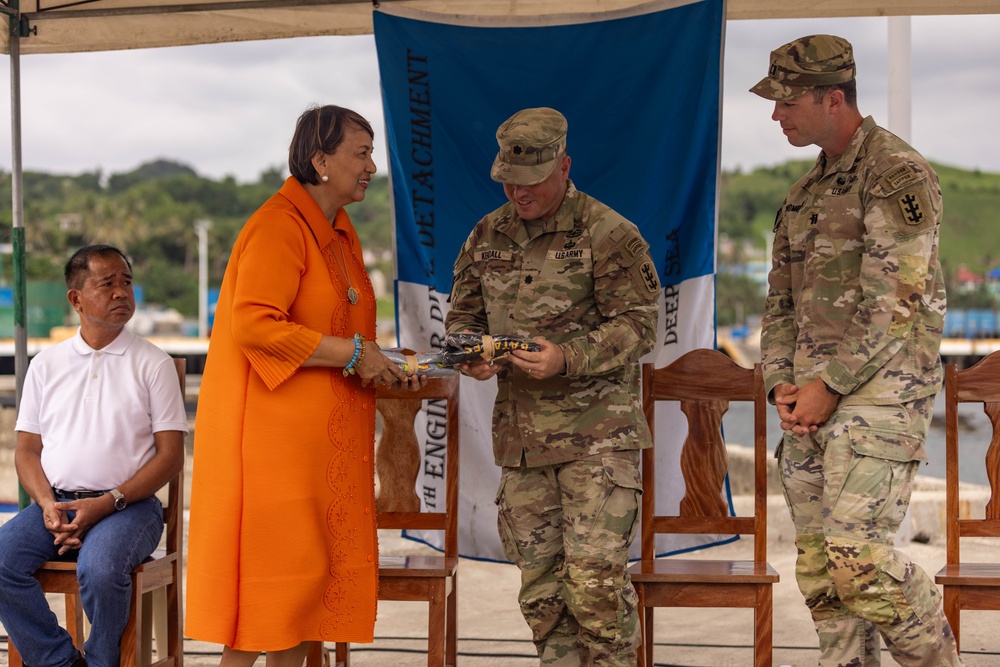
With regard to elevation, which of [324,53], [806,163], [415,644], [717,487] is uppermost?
[324,53]

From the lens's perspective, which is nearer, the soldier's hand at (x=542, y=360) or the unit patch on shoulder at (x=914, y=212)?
the unit patch on shoulder at (x=914, y=212)

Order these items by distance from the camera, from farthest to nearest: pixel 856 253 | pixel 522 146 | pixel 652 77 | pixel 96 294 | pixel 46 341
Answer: pixel 46 341 < pixel 652 77 < pixel 96 294 < pixel 522 146 < pixel 856 253

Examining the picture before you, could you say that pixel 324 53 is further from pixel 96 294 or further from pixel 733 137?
pixel 96 294

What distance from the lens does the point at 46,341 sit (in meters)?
53.7

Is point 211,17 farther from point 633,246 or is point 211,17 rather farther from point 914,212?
point 914,212

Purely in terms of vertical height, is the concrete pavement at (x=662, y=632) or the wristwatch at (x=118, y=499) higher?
the wristwatch at (x=118, y=499)

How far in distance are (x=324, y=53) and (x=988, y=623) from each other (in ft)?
243

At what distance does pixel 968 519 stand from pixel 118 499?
8.75ft

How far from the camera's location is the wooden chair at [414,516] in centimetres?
322

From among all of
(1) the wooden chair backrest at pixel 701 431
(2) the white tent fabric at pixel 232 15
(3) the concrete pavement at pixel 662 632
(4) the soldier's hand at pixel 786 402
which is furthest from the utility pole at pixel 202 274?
(4) the soldier's hand at pixel 786 402

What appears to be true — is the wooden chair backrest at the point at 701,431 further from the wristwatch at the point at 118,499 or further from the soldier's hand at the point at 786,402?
the wristwatch at the point at 118,499

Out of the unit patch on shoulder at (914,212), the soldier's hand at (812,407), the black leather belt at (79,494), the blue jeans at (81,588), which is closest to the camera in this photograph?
the unit patch on shoulder at (914,212)

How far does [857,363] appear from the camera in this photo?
2547mm

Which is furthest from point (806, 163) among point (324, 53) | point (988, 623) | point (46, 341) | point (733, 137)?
point (988, 623)
